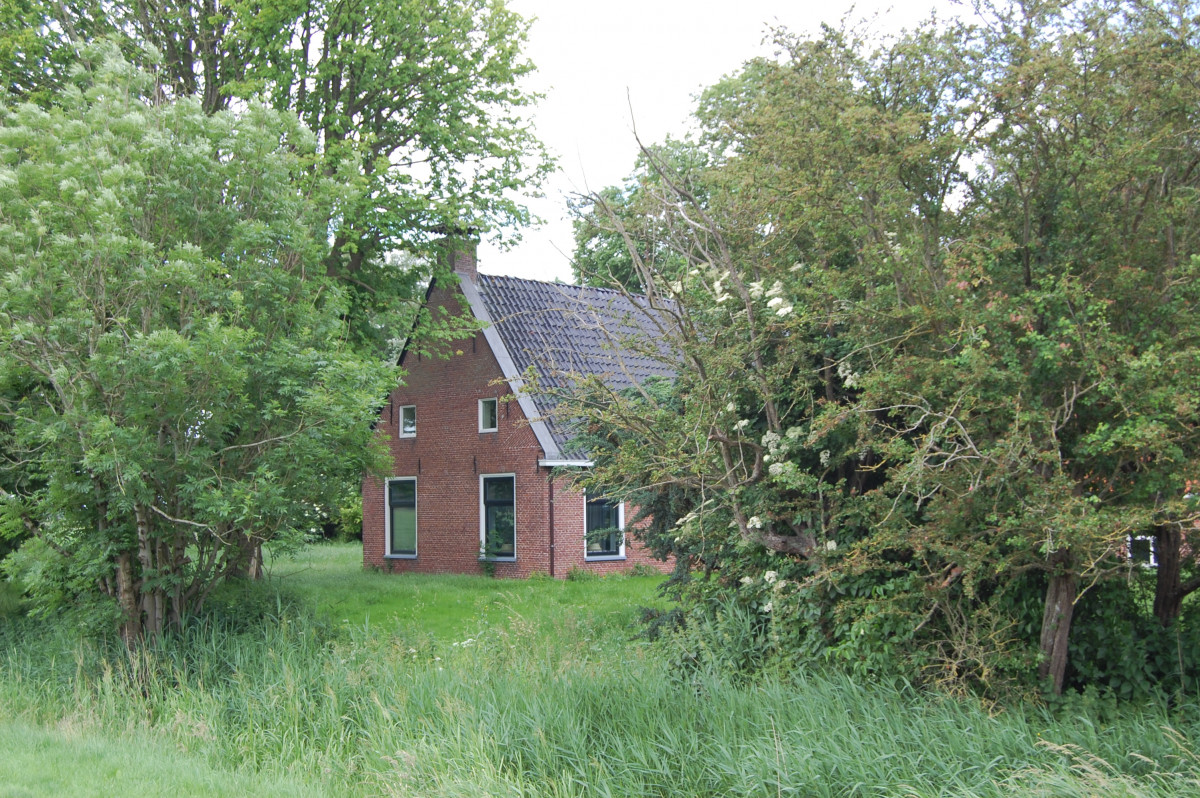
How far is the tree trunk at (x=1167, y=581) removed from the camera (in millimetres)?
6379

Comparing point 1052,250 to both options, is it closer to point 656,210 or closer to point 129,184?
point 656,210

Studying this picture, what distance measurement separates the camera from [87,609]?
29.9 ft

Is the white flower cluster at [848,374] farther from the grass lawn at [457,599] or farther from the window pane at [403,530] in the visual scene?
the window pane at [403,530]

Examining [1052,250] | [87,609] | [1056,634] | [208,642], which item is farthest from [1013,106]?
[87,609]

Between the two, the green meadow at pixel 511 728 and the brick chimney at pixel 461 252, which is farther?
the brick chimney at pixel 461 252

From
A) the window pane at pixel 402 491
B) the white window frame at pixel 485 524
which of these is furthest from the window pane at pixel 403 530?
the white window frame at pixel 485 524

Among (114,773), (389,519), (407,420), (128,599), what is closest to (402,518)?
(389,519)

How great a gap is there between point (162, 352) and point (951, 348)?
Answer: 6.01 metres

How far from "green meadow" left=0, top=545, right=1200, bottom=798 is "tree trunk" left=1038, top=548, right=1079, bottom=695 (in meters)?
0.21

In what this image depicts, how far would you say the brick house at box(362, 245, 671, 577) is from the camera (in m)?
19.9

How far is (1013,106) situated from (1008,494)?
237 cm

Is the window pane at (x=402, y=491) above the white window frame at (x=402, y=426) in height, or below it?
below

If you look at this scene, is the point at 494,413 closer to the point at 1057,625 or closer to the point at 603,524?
the point at 603,524

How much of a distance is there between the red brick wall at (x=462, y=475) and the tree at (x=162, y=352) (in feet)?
34.2
